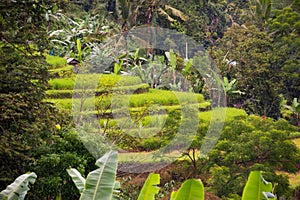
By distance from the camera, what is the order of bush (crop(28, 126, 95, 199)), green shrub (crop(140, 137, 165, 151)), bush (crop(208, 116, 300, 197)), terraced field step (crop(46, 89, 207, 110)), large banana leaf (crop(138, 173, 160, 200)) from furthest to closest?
terraced field step (crop(46, 89, 207, 110)), green shrub (crop(140, 137, 165, 151)), bush (crop(208, 116, 300, 197)), bush (crop(28, 126, 95, 199)), large banana leaf (crop(138, 173, 160, 200))

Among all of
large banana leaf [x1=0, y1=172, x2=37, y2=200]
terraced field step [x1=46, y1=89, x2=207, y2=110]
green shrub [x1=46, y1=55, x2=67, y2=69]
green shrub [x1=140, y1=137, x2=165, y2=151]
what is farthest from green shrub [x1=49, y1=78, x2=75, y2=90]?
large banana leaf [x1=0, y1=172, x2=37, y2=200]

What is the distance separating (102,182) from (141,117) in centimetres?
375

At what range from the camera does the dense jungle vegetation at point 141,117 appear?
3121 millimetres

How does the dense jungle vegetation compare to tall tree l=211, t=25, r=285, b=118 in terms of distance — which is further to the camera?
tall tree l=211, t=25, r=285, b=118

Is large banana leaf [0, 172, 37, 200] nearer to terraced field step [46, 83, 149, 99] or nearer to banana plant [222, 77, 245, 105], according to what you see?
terraced field step [46, 83, 149, 99]

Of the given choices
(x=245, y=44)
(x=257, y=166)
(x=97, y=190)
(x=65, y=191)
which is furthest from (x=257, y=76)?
(x=97, y=190)

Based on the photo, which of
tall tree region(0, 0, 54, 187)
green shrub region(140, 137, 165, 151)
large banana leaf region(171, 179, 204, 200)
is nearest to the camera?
large banana leaf region(171, 179, 204, 200)

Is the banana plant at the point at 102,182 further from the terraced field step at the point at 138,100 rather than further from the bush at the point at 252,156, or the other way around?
the terraced field step at the point at 138,100

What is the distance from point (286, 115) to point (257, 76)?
1.02m

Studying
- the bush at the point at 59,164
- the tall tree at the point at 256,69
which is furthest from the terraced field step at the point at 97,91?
the tall tree at the point at 256,69

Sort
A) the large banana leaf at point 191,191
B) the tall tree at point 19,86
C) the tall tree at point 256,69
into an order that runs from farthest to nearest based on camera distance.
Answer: the tall tree at point 256,69 < the tall tree at point 19,86 < the large banana leaf at point 191,191

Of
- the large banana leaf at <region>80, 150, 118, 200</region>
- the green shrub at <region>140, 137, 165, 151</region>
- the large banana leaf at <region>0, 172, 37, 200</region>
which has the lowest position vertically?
the green shrub at <region>140, 137, 165, 151</region>

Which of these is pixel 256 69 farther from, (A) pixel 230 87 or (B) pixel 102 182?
(B) pixel 102 182

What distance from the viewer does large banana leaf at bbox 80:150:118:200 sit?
67.9 inches
